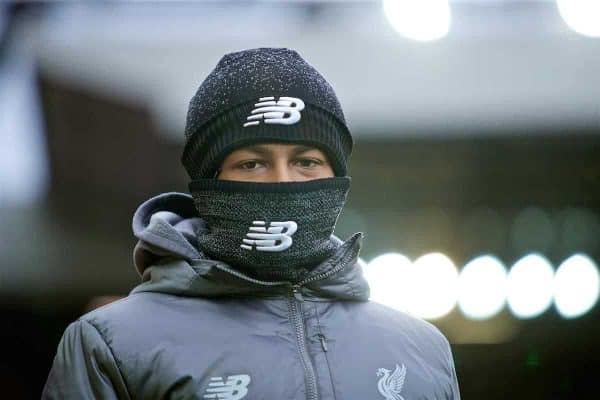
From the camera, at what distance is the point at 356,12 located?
19.6 ft

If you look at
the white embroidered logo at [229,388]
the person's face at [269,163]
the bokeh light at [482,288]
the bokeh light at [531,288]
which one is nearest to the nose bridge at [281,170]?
the person's face at [269,163]

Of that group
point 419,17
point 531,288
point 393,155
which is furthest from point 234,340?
point 531,288

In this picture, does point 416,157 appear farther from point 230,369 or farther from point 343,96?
point 230,369

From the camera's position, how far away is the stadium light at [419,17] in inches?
229

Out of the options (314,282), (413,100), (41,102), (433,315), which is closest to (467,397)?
(433,315)

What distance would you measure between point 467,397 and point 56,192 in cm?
360

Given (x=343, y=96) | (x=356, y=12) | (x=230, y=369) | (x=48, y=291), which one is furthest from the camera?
(x=48, y=291)

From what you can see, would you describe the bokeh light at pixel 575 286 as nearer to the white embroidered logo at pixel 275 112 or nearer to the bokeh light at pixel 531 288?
the bokeh light at pixel 531 288

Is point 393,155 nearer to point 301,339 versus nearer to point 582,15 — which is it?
point 582,15

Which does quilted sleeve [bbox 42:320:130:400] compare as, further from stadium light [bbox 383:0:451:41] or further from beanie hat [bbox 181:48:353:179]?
stadium light [bbox 383:0:451:41]

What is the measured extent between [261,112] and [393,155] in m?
5.25

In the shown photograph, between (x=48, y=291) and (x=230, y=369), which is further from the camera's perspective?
(x=48, y=291)

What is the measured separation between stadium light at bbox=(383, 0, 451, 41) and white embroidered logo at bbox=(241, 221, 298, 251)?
3948 mm

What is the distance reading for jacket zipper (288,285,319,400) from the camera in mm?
1854
